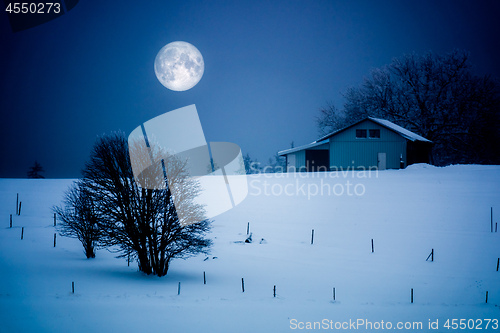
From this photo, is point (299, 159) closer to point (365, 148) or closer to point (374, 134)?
point (365, 148)

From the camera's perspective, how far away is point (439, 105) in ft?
150

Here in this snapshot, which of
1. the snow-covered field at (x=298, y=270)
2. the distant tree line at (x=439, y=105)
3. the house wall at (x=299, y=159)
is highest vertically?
the distant tree line at (x=439, y=105)

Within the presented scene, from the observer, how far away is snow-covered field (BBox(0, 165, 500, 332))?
10625 millimetres

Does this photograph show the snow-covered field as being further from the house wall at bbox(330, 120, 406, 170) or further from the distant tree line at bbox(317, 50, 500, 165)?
the distant tree line at bbox(317, 50, 500, 165)

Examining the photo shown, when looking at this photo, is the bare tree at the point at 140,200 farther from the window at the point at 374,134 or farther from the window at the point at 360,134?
the window at the point at 374,134

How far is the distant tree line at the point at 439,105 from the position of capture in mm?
43344

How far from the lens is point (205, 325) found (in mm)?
10109

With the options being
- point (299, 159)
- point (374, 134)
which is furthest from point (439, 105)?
point (299, 159)

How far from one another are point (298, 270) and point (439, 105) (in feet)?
134

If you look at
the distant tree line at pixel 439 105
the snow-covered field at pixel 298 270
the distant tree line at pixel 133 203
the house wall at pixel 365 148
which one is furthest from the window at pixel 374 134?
the distant tree line at pixel 133 203

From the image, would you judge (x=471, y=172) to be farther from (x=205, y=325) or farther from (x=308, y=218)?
(x=205, y=325)

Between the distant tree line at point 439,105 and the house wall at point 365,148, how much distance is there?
43.0ft

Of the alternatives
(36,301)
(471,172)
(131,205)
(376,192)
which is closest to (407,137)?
(471,172)

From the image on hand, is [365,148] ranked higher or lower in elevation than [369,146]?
lower
